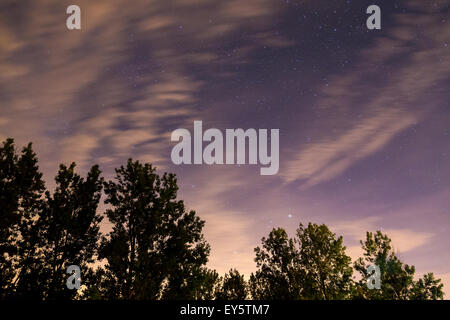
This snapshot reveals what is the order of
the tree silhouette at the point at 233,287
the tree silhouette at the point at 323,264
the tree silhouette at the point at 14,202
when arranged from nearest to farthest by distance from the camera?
1. the tree silhouette at the point at 14,202
2. the tree silhouette at the point at 323,264
3. the tree silhouette at the point at 233,287

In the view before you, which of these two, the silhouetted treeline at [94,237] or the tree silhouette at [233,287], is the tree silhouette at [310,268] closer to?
the silhouetted treeline at [94,237]

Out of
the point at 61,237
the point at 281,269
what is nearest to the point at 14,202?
the point at 61,237

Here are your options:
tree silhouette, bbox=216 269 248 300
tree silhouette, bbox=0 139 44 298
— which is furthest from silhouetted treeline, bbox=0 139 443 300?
tree silhouette, bbox=216 269 248 300

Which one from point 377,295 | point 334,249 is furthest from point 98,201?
point 377,295

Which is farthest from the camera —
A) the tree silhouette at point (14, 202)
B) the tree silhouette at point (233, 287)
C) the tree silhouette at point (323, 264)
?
the tree silhouette at point (233, 287)

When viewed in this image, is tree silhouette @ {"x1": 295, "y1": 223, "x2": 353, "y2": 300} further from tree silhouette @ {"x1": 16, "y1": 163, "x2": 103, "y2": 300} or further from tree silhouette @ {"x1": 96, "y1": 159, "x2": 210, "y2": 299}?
tree silhouette @ {"x1": 16, "y1": 163, "x2": 103, "y2": 300}

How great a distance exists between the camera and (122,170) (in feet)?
73.5

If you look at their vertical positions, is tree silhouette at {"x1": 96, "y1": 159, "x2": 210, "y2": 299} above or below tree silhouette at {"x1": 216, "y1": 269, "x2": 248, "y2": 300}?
above

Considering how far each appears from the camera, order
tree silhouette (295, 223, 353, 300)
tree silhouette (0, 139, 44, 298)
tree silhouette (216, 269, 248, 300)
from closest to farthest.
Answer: tree silhouette (0, 139, 44, 298) < tree silhouette (295, 223, 353, 300) < tree silhouette (216, 269, 248, 300)

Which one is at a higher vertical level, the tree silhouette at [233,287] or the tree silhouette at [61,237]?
the tree silhouette at [61,237]

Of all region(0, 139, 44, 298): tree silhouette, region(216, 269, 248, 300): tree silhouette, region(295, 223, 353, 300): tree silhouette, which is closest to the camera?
region(0, 139, 44, 298): tree silhouette

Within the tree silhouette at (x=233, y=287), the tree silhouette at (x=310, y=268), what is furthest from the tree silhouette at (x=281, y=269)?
the tree silhouette at (x=233, y=287)

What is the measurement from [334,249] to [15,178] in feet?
Answer: 98.9

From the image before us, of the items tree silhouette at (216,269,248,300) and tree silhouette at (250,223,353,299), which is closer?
tree silhouette at (250,223,353,299)
